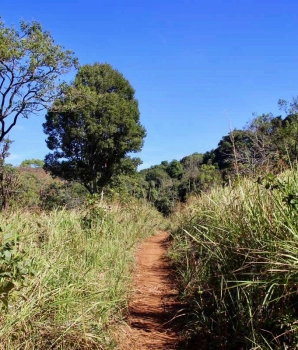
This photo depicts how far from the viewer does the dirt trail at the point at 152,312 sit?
3590 mm

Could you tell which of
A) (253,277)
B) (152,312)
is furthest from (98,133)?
(253,277)

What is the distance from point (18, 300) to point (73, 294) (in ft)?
2.04

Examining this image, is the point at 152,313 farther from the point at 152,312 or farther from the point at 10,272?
the point at 10,272

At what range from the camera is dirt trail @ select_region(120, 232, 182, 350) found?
3.59 meters

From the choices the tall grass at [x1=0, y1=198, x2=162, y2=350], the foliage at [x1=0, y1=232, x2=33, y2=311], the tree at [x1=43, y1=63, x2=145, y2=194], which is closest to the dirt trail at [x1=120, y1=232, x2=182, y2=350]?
the tall grass at [x1=0, y1=198, x2=162, y2=350]

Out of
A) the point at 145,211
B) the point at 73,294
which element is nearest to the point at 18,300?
the point at 73,294

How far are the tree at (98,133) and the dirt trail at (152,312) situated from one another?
16.0 meters

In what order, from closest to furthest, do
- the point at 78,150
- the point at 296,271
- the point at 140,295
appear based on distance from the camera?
the point at 296,271, the point at 140,295, the point at 78,150

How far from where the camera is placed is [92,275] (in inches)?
162

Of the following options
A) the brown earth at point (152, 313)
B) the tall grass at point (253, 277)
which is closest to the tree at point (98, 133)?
the brown earth at point (152, 313)

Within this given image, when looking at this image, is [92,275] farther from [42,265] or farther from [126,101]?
[126,101]

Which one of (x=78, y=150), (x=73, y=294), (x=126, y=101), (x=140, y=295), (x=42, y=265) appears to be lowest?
(x=140, y=295)

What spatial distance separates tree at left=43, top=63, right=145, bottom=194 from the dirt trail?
1597 cm

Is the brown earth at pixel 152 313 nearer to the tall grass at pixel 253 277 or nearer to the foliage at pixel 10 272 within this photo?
the tall grass at pixel 253 277
